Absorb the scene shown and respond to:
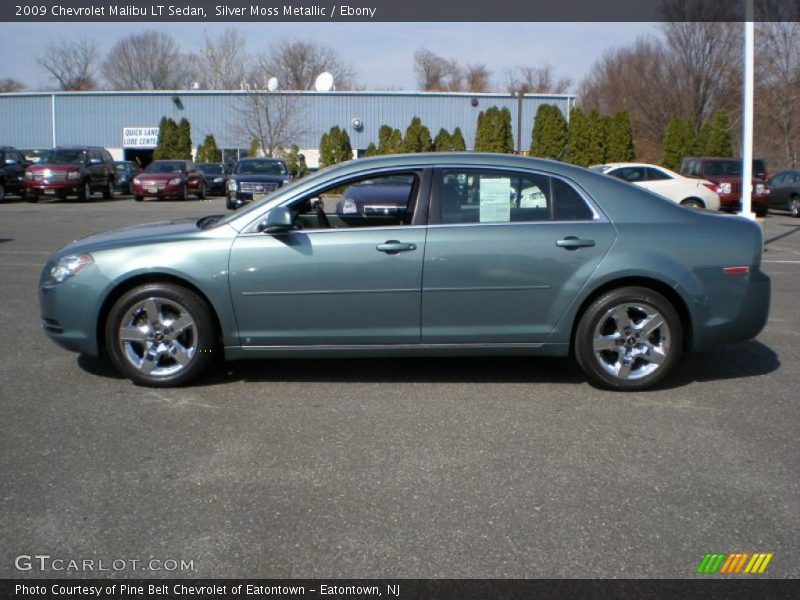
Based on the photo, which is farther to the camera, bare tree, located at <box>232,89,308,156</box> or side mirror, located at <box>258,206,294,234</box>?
bare tree, located at <box>232,89,308,156</box>

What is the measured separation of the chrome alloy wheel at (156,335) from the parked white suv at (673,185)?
16.8m

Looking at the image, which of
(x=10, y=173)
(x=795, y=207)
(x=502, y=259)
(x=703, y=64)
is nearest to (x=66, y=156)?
(x=10, y=173)

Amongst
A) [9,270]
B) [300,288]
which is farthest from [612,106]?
[300,288]

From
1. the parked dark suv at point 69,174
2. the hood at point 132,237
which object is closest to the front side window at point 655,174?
the hood at point 132,237

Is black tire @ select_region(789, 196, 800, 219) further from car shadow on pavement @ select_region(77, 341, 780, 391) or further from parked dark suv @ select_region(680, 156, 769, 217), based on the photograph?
car shadow on pavement @ select_region(77, 341, 780, 391)

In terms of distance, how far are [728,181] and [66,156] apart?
2202 centimetres

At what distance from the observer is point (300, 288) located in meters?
5.59

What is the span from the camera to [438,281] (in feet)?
18.3

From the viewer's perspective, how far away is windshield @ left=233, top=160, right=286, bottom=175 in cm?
2555

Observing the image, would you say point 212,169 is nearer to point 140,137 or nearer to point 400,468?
point 140,137

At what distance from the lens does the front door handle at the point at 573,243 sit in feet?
18.5

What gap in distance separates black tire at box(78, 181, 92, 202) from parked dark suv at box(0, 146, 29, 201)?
1.85 meters

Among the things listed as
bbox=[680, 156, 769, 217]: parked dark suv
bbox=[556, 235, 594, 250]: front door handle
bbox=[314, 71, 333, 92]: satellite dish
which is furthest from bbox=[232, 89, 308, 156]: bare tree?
bbox=[556, 235, 594, 250]: front door handle

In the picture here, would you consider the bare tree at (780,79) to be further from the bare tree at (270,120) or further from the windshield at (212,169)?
the windshield at (212,169)
